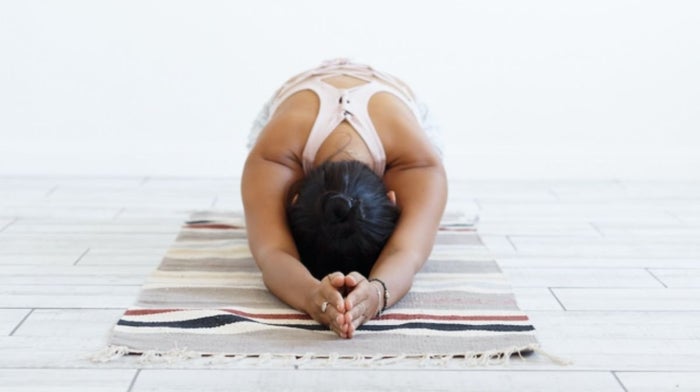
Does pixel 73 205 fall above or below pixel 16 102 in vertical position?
below

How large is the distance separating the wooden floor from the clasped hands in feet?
0.49

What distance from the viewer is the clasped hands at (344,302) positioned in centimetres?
177

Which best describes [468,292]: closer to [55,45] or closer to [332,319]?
[332,319]

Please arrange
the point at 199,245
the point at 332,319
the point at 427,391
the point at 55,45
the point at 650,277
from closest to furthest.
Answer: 1. the point at 427,391
2. the point at 332,319
3. the point at 650,277
4. the point at 199,245
5. the point at 55,45

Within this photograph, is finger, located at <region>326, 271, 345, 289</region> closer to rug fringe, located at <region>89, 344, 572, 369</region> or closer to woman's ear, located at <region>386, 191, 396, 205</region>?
rug fringe, located at <region>89, 344, 572, 369</region>

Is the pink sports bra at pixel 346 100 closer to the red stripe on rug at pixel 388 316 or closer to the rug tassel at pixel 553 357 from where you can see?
the red stripe on rug at pixel 388 316

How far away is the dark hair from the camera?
1.93 metres

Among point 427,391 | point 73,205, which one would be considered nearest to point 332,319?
point 427,391

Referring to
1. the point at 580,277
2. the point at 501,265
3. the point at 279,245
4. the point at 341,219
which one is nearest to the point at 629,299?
the point at 580,277

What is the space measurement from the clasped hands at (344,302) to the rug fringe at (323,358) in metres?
0.09

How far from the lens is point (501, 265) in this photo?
235cm

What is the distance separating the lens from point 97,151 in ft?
11.9

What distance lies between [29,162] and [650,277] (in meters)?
2.45

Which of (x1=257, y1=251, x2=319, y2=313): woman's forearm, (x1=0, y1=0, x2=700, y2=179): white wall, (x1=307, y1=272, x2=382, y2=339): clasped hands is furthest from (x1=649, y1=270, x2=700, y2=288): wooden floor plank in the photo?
(x1=0, y1=0, x2=700, y2=179): white wall
